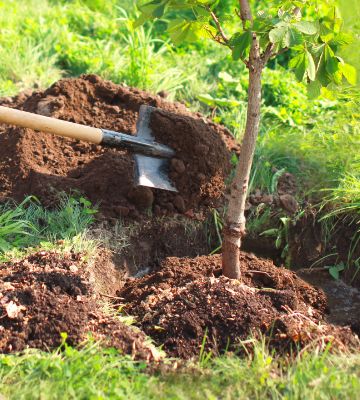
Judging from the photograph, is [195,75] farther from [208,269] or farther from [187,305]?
[187,305]

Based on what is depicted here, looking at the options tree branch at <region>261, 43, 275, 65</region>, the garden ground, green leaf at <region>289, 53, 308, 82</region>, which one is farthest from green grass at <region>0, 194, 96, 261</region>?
green leaf at <region>289, 53, 308, 82</region>

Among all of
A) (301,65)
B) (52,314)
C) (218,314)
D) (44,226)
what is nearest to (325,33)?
(301,65)

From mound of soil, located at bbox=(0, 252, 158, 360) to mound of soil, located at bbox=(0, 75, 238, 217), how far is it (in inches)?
34.8

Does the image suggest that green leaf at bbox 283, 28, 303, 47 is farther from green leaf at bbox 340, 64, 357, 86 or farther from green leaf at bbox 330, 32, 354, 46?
green leaf at bbox 340, 64, 357, 86

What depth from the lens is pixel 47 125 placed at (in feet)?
13.8

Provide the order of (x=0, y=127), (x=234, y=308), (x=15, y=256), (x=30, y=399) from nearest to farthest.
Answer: (x=30, y=399)
(x=234, y=308)
(x=15, y=256)
(x=0, y=127)

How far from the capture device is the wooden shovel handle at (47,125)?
4.11 m

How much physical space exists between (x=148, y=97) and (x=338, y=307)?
2.11 m

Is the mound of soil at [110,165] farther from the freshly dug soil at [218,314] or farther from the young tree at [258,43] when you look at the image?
the young tree at [258,43]

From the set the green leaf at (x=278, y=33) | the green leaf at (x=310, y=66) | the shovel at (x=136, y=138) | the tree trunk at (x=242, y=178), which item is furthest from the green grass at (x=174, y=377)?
the shovel at (x=136, y=138)

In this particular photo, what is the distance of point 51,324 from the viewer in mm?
3279

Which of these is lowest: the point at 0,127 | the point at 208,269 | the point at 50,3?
the point at 208,269

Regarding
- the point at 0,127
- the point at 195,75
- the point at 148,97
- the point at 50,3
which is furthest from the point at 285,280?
the point at 50,3

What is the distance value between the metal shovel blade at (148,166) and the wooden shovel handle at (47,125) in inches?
12.6
